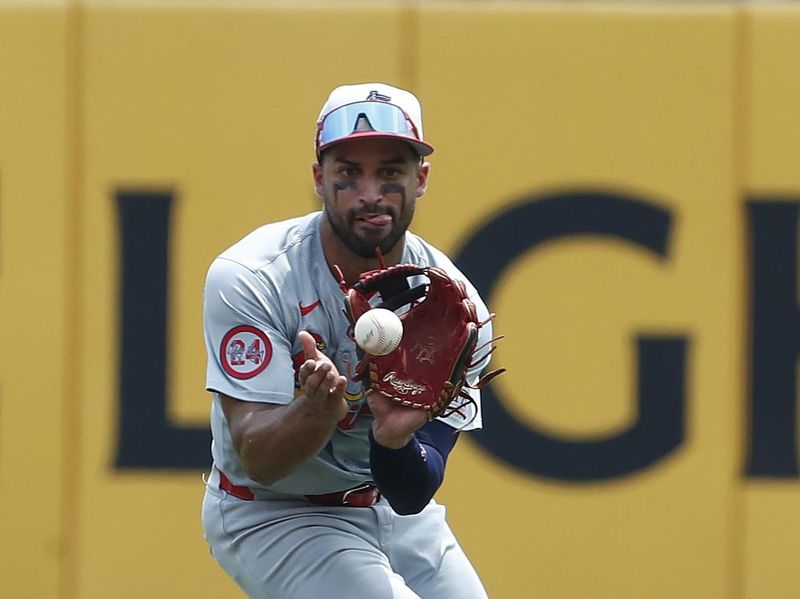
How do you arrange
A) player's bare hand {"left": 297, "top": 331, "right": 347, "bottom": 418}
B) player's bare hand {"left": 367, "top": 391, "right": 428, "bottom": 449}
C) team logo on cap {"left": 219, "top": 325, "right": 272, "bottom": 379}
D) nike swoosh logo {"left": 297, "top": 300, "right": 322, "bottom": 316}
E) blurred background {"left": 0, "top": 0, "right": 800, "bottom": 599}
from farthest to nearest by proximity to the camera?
blurred background {"left": 0, "top": 0, "right": 800, "bottom": 599}, nike swoosh logo {"left": 297, "top": 300, "right": 322, "bottom": 316}, team logo on cap {"left": 219, "top": 325, "right": 272, "bottom": 379}, player's bare hand {"left": 367, "top": 391, "right": 428, "bottom": 449}, player's bare hand {"left": 297, "top": 331, "right": 347, "bottom": 418}

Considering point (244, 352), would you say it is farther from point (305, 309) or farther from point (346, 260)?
point (346, 260)

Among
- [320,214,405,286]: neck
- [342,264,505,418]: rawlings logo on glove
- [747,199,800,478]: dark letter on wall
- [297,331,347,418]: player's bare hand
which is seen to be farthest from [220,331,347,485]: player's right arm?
[747,199,800,478]: dark letter on wall

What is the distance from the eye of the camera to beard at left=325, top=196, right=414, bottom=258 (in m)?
2.93

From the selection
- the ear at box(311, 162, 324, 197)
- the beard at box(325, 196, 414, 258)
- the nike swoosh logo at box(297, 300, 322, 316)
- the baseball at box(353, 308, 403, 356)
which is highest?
the ear at box(311, 162, 324, 197)

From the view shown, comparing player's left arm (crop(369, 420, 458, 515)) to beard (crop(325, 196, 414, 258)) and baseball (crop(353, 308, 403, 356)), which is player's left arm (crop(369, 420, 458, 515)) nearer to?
baseball (crop(353, 308, 403, 356))

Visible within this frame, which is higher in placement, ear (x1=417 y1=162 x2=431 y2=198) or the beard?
ear (x1=417 y1=162 x2=431 y2=198)

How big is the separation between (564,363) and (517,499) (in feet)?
1.55

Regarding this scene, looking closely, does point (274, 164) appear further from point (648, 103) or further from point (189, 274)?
point (648, 103)

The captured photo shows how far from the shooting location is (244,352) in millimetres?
2850

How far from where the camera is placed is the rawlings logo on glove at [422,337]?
2.72 meters

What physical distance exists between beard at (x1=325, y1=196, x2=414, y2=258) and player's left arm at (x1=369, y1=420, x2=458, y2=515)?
381 millimetres

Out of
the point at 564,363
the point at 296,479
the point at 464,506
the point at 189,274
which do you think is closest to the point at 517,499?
the point at 464,506

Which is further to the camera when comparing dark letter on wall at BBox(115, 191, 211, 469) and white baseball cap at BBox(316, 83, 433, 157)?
dark letter on wall at BBox(115, 191, 211, 469)

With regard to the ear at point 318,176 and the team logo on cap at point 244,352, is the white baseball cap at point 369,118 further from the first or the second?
the team logo on cap at point 244,352
